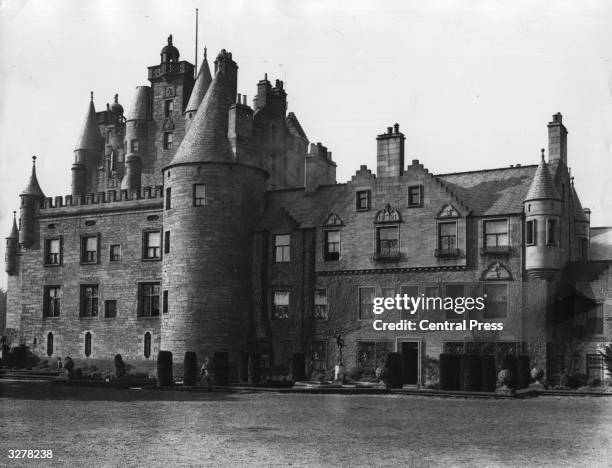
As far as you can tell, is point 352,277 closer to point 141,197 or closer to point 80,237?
point 141,197

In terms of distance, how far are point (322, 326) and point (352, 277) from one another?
3.11 meters

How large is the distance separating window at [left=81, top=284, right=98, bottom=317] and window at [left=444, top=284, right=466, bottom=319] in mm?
23606

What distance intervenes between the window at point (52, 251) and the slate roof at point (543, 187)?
31511 mm

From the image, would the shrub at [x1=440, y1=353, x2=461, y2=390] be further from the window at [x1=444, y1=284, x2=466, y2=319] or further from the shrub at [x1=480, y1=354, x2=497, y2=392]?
the window at [x1=444, y1=284, x2=466, y2=319]

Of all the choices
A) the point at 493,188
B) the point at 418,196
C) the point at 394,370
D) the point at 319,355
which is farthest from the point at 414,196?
the point at 394,370

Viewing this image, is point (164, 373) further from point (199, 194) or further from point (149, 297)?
point (149, 297)

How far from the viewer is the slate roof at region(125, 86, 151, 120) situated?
63625 millimetres

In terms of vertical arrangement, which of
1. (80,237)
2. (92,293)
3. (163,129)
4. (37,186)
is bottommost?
(92,293)

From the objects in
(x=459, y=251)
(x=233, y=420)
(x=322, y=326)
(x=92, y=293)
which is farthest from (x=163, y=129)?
(x=233, y=420)

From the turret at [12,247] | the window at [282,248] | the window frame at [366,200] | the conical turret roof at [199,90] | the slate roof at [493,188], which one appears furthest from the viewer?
the turret at [12,247]

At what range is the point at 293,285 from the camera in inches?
1937

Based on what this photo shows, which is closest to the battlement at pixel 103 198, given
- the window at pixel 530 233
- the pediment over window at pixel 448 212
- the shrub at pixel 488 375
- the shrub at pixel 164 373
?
the shrub at pixel 164 373

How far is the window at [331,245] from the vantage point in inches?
1916

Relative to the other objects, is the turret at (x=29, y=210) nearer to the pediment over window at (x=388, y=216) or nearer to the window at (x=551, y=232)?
the pediment over window at (x=388, y=216)
